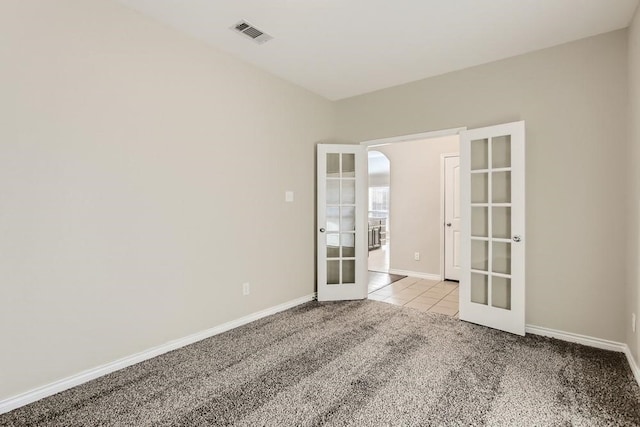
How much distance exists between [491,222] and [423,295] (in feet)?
5.37

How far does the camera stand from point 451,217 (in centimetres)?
524

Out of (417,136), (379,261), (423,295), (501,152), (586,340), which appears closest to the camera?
(586,340)

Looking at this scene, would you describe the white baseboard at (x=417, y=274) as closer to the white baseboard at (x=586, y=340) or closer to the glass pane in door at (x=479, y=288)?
the glass pane in door at (x=479, y=288)

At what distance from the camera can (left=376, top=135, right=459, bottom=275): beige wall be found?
17.6 feet

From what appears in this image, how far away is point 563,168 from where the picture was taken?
284cm

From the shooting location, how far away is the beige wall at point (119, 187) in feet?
6.35

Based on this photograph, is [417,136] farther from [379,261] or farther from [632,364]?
[379,261]

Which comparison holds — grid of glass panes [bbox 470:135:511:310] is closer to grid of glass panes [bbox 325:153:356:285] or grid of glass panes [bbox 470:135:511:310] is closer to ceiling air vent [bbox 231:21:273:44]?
grid of glass panes [bbox 325:153:356:285]

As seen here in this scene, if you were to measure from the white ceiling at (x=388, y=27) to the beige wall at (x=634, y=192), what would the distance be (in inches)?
14.3

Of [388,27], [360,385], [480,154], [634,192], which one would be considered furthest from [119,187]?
[634,192]

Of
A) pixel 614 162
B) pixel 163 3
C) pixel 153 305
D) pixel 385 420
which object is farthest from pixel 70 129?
pixel 614 162

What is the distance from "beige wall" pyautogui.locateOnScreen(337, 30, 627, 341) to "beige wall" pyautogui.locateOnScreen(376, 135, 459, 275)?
213cm

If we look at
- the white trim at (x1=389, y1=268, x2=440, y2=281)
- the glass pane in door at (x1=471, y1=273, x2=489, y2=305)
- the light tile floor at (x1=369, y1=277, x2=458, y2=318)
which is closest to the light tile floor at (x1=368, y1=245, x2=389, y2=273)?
the white trim at (x1=389, y1=268, x2=440, y2=281)

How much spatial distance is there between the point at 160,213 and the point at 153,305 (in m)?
0.74
